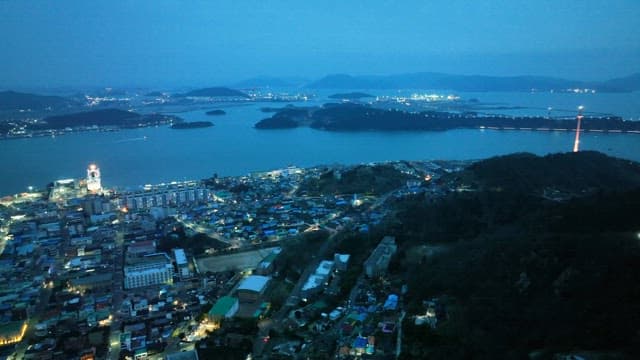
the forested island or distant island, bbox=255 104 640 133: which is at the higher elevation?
the forested island

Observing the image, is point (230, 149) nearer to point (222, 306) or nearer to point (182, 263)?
point (182, 263)

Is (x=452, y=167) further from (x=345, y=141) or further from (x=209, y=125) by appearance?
(x=209, y=125)

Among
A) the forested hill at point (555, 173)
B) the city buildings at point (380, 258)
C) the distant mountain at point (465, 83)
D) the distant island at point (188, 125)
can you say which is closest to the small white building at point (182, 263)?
the city buildings at point (380, 258)

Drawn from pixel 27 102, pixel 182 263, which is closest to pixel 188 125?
pixel 27 102

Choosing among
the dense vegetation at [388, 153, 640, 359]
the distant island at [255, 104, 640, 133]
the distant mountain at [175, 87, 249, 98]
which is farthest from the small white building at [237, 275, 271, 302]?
the distant mountain at [175, 87, 249, 98]

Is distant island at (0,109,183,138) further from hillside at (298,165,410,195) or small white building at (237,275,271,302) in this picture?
small white building at (237,275,271,302)

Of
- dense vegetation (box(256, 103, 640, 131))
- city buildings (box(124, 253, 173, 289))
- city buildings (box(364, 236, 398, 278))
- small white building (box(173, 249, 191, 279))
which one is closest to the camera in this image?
city buildings (box(364, 236, 398, 278))

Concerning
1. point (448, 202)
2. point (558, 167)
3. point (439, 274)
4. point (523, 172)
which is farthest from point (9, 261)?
point (558, 167)
